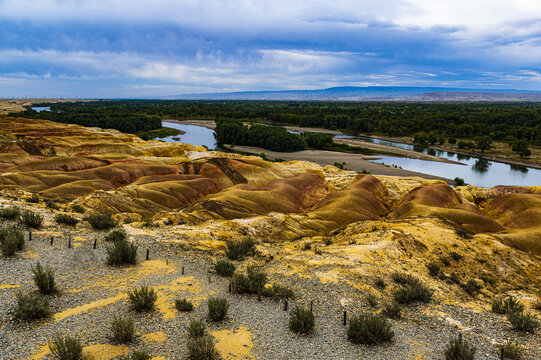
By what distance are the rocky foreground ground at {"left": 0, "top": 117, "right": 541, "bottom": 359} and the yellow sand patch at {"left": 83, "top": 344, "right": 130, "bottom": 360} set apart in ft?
0.09

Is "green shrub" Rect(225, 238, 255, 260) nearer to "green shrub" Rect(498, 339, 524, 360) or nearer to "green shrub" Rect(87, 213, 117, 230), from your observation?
"green shrub" Rect(87, 213, 117, 230)

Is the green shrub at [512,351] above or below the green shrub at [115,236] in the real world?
below

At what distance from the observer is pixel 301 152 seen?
9875 cm

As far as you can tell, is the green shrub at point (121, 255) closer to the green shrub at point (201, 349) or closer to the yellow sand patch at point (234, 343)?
the yellow sand patch at point (234, 343)

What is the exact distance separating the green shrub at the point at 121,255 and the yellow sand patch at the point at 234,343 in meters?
5.91

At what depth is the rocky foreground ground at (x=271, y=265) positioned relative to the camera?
9555 mm

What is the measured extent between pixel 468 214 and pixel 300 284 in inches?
839

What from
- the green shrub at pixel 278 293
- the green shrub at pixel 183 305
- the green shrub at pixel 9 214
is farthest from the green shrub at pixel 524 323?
the green shrub at pixel 9 214

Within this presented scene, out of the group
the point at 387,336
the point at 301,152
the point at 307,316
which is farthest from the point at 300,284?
the point at 301,152

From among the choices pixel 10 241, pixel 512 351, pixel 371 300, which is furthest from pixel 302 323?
pixel 10 241

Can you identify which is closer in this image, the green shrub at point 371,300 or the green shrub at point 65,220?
the green shrub at point 371,300

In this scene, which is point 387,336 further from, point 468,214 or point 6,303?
point 468,214

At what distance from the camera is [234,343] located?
370 inches

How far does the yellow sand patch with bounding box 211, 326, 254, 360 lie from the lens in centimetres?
888
